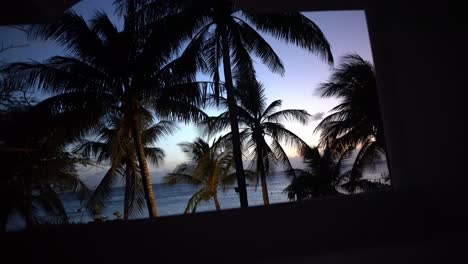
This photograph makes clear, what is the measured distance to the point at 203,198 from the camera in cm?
1320

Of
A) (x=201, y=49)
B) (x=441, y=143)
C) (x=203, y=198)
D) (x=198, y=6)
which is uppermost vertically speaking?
(x=198, y=6)

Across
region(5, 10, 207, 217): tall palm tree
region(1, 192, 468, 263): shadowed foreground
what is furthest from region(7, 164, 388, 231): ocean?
region(1, 192, 468, 263): shadowed foreground

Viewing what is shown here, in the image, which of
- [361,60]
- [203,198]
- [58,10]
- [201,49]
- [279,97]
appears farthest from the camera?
[203,198]

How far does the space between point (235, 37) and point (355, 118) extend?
5055mm

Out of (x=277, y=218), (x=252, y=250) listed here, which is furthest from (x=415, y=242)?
(x=252, y=250)

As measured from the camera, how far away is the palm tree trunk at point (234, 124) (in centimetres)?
659

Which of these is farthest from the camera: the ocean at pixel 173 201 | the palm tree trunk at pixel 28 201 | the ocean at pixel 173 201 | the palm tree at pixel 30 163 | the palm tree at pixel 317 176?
the ocean at pixel 173 201

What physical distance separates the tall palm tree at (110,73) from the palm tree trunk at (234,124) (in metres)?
0.68

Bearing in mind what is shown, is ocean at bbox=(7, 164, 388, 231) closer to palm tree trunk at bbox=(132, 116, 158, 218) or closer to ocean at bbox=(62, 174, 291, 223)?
ocean at bbox=(62, 174, 291, 223)

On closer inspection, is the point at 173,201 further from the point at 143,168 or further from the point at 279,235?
the point at 279,235

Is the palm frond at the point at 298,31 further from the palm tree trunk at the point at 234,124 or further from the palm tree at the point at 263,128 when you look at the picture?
the palm tree at the point at 263,128

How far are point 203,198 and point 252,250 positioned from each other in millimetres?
10716

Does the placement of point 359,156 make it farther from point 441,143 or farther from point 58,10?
point 58,10

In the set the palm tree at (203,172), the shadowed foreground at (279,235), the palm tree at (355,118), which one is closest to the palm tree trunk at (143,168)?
the shadowed foreground at (279,235)
